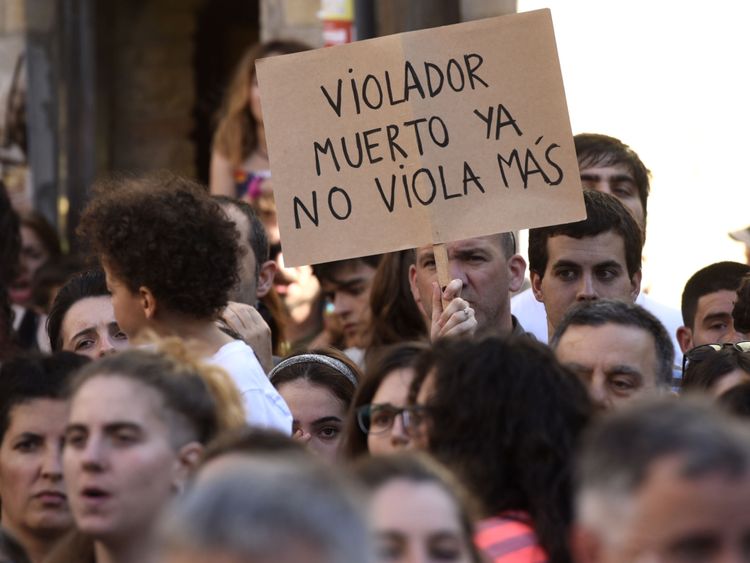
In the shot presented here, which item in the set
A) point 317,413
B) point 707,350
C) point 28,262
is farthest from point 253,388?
point 28,262

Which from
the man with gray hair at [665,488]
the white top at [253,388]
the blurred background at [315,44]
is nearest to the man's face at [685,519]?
the man with gray hair at [665,488]

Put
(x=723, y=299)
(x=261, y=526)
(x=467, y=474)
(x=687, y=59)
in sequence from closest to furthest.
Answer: (x=261, y=526) → (x=467, y=474) → (x=723, y=299) → (x=687, y=59)

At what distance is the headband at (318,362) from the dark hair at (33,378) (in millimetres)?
886

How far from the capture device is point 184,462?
11.6 feet

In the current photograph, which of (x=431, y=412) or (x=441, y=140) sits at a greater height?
(x=441, y=140)

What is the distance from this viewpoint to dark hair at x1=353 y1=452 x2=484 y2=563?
9.69 feet

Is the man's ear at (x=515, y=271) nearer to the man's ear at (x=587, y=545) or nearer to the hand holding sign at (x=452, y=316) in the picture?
the hand holding sign at (x=452, y=316)

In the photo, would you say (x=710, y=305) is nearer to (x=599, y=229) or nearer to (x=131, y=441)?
(x=599, y=229)

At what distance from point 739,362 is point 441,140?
1.17m

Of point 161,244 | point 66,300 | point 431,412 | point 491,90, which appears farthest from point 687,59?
point 431,412

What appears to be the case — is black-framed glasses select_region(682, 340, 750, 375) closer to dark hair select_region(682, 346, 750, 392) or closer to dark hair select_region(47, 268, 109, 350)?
dark hair select_region(682, 346, 750, 392)

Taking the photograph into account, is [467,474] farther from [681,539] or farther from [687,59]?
[687,59]

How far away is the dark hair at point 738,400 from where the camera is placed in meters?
3.64

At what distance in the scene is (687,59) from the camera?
7.36 m
